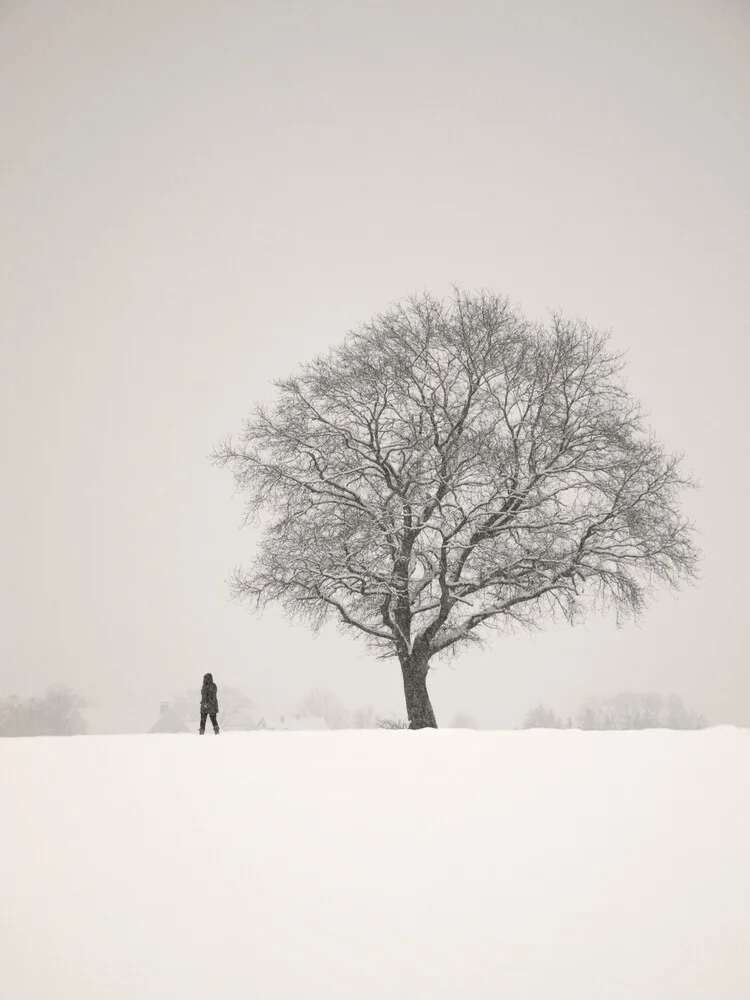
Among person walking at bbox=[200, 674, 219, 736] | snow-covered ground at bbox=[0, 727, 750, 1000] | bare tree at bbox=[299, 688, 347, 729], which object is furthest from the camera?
bare tree at bbox=[299, 688, 347, 729]

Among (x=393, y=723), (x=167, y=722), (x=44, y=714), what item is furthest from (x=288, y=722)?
(x=393, y=723)

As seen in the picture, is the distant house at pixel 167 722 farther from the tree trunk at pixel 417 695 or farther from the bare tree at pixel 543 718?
the tree trunk at pixel 417 695

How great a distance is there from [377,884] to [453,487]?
1634 cm

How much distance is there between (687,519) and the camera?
927 inches

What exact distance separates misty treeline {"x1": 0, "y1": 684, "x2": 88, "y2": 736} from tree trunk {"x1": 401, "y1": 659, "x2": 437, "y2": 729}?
80.4m

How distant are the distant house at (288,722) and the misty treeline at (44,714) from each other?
22954mm

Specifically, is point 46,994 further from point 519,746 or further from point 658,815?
point 519,746

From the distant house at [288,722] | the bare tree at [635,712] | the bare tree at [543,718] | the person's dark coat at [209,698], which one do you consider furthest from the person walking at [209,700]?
the bare tree at [543,718]

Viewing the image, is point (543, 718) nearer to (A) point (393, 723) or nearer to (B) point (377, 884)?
(A) point (393, 723)

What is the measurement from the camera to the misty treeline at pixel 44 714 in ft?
318

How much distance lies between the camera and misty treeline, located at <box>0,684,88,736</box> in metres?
96.9

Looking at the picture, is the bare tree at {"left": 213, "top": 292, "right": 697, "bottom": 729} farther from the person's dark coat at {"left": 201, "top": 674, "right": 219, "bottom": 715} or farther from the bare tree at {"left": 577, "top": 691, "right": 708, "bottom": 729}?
the bare tree at {"left": 577, "top": 691, "right": 708, "bottom": 729}

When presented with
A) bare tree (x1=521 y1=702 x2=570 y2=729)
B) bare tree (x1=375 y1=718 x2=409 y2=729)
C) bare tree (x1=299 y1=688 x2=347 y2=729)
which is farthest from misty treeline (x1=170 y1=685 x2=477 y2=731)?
bare tree (x1=375 y1=718 x2=409 y2=729)

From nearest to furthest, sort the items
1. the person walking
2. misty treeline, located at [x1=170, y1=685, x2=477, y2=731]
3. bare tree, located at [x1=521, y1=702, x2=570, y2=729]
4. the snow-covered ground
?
the snow-covered ground
the person walking
misty treeline, located at [x1=170, y1=685, x2=477, y2=731]
bare tree, located at [x1=521, y1=702, x2=570, y2=729]
